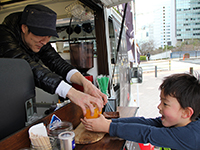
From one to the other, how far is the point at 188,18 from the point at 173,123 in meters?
2.35

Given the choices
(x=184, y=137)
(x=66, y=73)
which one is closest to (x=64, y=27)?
(x=66, y=73)

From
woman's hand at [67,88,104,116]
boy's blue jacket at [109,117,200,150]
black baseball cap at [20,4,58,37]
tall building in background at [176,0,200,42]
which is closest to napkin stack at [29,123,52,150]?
woman's hand at [67,88,104,116]

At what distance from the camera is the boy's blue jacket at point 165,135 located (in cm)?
89

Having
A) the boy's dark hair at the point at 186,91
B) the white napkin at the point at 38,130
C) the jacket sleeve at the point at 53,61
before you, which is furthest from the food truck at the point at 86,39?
the white napkin at the point at 38,130

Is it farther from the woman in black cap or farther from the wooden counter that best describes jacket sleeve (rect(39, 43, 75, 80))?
the wooden counter

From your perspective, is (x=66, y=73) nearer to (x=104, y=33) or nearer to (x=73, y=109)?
(x=73, y=109)

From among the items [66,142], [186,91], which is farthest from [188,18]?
[66,142]

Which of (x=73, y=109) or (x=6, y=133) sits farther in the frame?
(x=73, y=109)

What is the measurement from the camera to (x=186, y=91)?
0.96 metres

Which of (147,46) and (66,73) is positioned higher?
(147,46)

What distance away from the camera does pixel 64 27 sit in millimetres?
2943

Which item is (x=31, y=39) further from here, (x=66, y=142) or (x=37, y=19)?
(x=66, y=142)

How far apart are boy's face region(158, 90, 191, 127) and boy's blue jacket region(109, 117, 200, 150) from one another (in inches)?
2.1

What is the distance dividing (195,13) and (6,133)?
117 inches
